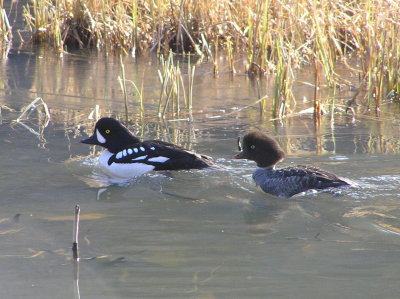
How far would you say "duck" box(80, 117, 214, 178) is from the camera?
721cm

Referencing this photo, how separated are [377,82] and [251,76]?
281 cm

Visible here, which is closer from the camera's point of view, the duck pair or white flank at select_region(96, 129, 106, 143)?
the duck pair

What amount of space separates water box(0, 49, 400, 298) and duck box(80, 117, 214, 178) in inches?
6.0

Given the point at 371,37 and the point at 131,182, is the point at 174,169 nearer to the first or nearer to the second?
the point at 131,182

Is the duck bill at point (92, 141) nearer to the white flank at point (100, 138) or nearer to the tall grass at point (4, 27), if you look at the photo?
the white flank at point (100, 138)

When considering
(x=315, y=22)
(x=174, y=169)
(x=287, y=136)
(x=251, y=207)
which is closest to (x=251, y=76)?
(x=315, y=22)

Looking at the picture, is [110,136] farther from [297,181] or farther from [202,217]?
[202,217]

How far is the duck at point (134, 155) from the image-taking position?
7211 millimetres

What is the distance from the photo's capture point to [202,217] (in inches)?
225

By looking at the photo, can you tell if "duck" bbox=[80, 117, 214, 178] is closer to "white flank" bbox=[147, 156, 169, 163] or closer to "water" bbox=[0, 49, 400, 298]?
"white flank" bbox=[147, 156, 169, 163]

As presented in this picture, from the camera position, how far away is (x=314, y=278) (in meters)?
4.43

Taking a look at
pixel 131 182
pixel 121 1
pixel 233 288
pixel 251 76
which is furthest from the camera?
pixel 121 1

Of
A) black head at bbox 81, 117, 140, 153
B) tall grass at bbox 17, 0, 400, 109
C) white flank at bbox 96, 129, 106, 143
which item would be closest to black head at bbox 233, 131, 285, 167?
black head at bbox 81, 117, 140, 153

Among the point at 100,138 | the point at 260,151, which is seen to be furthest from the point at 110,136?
the point at 260,151
